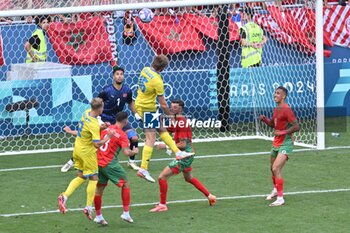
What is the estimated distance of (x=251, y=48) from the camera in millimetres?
22047

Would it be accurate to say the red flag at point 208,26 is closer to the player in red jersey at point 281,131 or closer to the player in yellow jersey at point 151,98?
the player in yellow jersey at point 151,98

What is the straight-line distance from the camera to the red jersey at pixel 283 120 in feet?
45.2

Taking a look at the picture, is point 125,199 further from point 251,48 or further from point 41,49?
point 251,48

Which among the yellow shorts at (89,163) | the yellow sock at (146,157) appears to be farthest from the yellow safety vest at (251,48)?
the yellow shorts at (89,163)

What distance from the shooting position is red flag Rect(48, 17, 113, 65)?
2162 centimetres

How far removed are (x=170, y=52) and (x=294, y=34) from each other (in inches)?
121

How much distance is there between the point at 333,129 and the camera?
→ 2108 cm

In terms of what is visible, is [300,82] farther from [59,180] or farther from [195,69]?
[59,180]

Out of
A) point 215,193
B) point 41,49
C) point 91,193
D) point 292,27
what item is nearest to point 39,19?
point 41,49

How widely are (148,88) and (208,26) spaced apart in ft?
22.0

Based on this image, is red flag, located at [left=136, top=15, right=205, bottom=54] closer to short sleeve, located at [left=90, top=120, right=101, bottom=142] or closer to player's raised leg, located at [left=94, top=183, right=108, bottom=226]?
short sleeve, located at [left=90, top=120, right=101, bottom=142]

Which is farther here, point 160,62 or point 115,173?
point 160,62

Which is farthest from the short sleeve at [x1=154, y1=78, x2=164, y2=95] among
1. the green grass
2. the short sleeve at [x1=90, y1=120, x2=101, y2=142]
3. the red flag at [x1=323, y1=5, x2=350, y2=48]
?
the red flag at [x1=323, y1=5, x2=350, y2=48]

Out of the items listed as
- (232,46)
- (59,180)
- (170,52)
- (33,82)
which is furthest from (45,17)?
(59,180)
